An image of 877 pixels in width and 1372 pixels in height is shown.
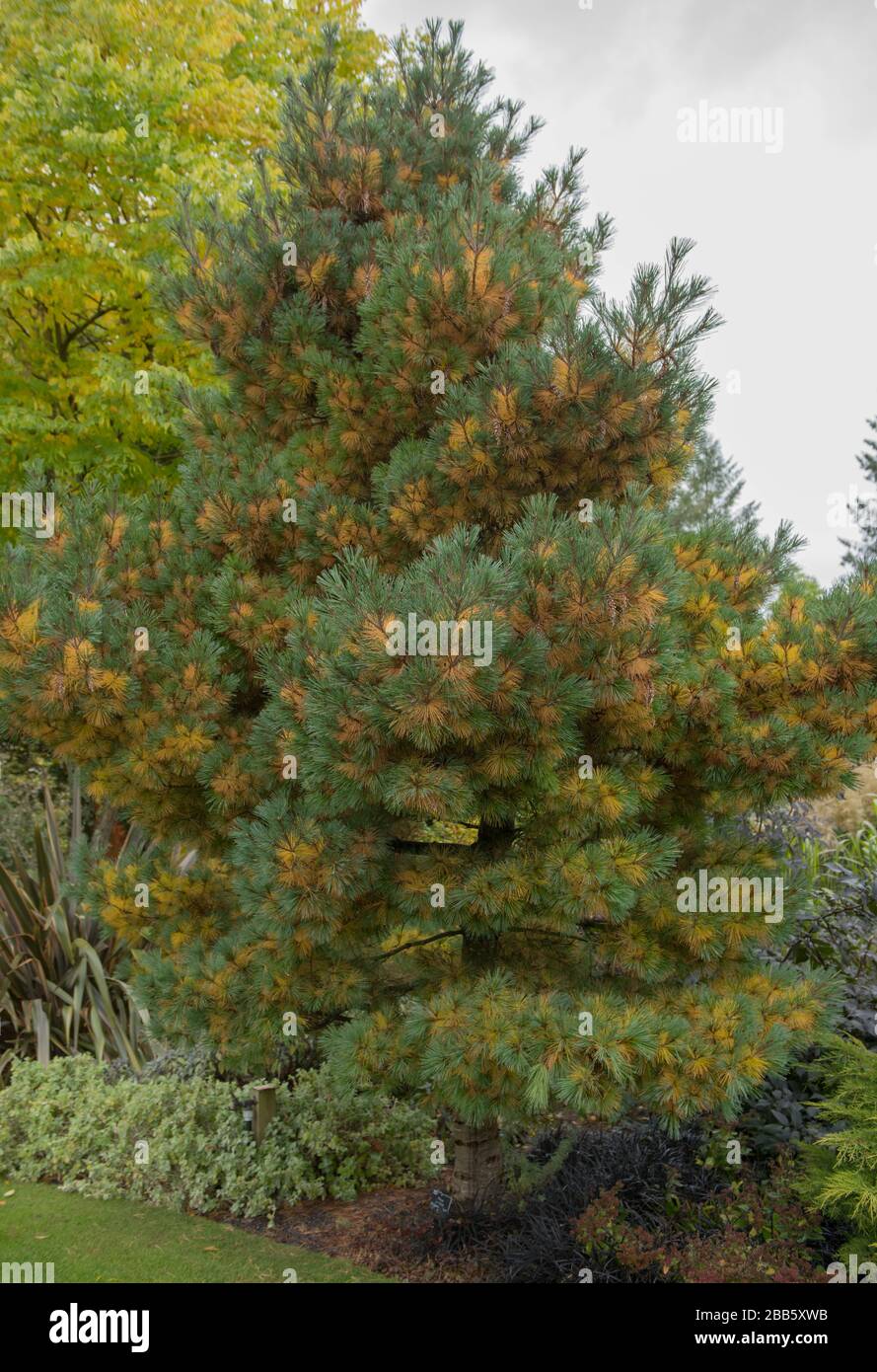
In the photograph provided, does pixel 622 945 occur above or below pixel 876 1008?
above

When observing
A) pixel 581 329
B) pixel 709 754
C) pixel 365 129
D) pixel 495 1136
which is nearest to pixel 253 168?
pixel 365 129

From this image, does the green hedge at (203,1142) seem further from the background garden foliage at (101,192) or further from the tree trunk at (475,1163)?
the background garden foliage at (101,192)

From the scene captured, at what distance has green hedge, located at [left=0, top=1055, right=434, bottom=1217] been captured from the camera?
472cm

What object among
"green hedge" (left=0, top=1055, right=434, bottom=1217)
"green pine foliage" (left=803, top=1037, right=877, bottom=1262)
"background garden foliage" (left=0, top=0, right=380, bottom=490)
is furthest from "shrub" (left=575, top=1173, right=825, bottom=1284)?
"background garden foliage" (left=0, top=0, right=380, bottom=490)

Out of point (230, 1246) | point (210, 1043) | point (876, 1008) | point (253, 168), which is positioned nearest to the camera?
point (210, 1043)

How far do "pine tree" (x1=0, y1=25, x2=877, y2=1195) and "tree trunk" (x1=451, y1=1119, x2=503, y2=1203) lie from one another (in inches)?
0.6

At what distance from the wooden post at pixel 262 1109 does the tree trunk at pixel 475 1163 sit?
3.87 feet

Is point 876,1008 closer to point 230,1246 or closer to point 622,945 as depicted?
point 622,945

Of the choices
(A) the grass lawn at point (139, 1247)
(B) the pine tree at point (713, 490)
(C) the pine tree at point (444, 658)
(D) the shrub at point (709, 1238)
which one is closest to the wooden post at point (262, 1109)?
(A) the grass lawn at point (139, 1247)

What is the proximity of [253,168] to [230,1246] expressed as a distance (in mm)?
8552

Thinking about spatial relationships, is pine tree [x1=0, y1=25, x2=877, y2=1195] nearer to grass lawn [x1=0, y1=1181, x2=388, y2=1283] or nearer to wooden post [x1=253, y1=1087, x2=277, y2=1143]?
grass lawn [x1=0, y1=1181, x2=388, y2=1283]

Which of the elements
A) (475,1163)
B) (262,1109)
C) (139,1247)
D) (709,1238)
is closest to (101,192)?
(262,1109)

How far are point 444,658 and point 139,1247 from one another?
334 centimetres

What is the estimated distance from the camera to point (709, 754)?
11.5 feet
